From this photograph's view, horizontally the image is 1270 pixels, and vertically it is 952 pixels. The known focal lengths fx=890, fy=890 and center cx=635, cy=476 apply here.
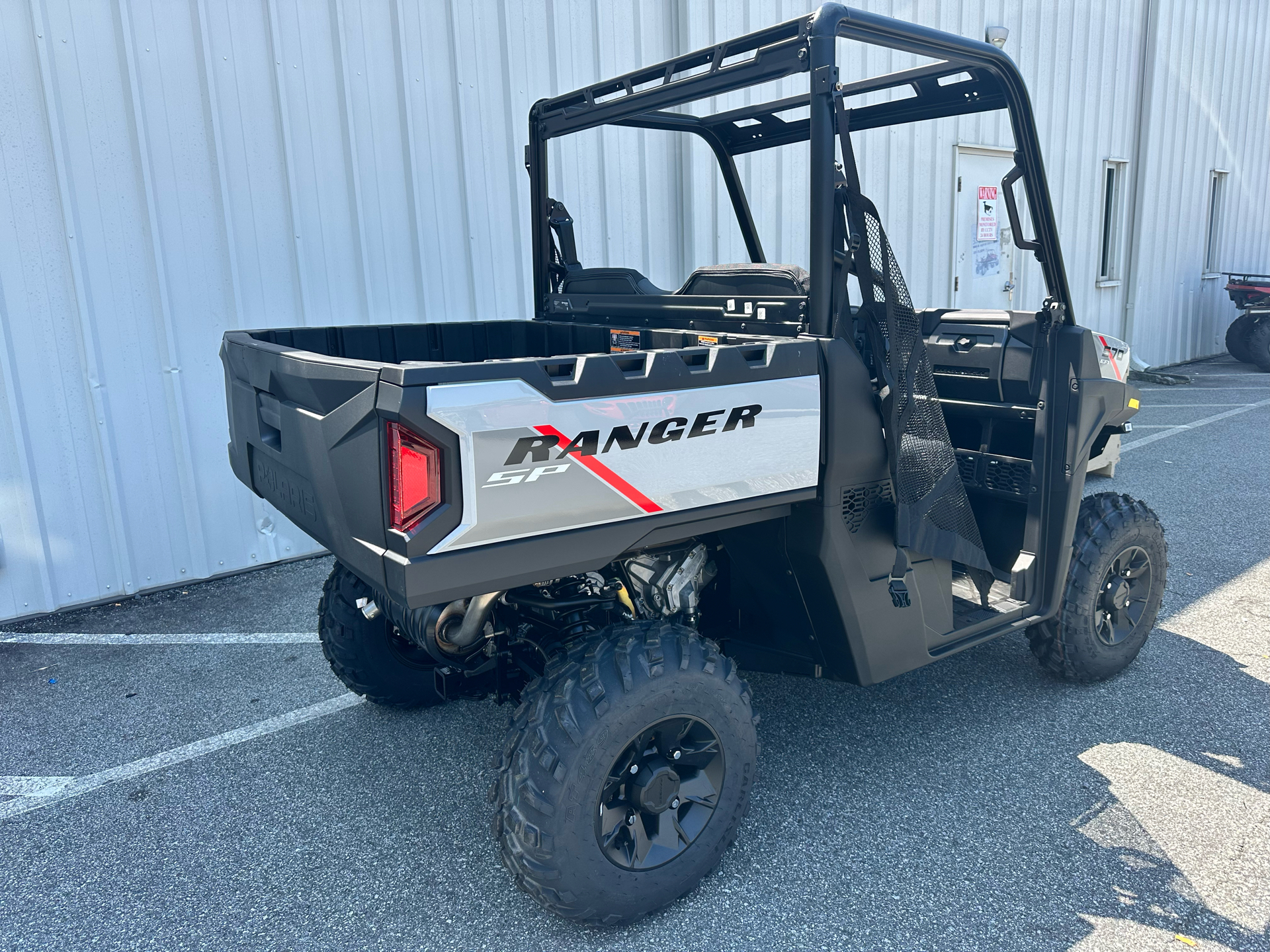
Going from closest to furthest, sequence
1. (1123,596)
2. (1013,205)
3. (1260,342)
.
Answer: (1013,205) < (1123,596) < (1260,342)

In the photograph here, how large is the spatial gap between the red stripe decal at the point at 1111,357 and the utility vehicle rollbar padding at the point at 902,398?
92cm

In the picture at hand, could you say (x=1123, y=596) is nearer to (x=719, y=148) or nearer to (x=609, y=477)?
(x=609, y=477)

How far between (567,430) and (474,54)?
4321 millimetres

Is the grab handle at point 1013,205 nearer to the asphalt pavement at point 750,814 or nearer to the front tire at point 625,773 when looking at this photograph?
the front tire at point 625,773

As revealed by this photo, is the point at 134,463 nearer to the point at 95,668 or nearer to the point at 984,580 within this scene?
the point at 95,668

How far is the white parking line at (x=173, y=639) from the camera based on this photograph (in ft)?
13.7

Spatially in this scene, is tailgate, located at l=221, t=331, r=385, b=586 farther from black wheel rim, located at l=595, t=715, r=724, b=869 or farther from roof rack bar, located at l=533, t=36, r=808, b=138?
roof rack bar, located at l=533, t=36, r=808, b=138

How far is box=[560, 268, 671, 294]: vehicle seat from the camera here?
11.3ft

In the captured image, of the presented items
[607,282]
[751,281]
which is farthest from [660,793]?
[607,282]

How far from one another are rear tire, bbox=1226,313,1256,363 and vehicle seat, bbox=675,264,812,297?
12.7 meters

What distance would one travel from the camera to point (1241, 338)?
12742 millimetres

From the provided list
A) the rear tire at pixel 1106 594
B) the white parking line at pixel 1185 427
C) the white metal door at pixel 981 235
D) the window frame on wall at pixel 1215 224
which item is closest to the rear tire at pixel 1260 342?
the window frame on wall at pixel 1215 224

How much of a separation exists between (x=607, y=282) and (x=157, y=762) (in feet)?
7.85

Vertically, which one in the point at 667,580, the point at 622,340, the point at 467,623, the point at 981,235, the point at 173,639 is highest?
the point at 981,235
